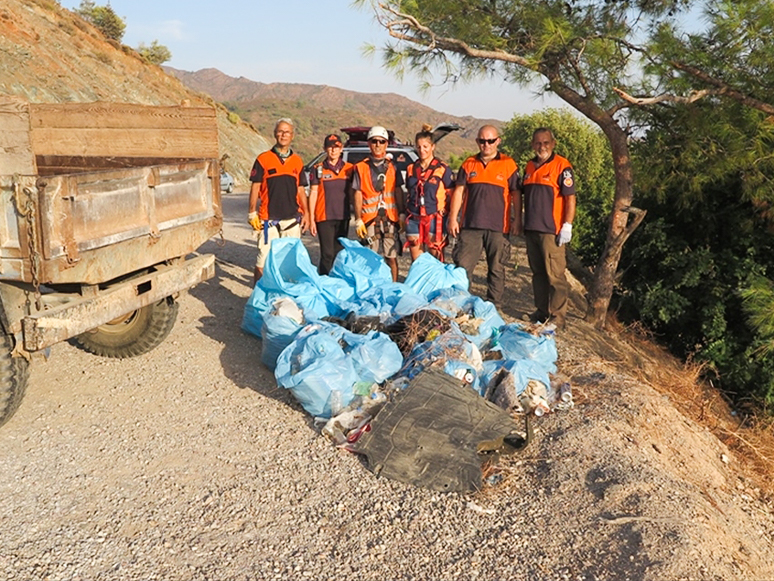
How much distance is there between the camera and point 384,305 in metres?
5.14

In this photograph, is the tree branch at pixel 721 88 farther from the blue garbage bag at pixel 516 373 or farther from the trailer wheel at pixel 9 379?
the trailer wheel at pixel 9 379

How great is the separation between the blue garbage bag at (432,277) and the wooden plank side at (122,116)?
1.94 meters

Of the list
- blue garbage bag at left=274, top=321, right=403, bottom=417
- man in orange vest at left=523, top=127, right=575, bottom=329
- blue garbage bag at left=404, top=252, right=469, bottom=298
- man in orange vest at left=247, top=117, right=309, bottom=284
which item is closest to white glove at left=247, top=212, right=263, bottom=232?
man in orange vest at left=247, top=117, right=309, bottom=284

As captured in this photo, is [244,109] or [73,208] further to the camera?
[244,109]

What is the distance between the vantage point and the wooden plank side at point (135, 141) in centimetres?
502

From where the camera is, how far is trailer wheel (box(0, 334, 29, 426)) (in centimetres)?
358

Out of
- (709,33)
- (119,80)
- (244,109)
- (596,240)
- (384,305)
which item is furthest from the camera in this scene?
(244,109)

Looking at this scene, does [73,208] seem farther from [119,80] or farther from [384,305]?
[119,80]

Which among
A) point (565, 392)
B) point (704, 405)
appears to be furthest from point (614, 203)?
point (565, 392)

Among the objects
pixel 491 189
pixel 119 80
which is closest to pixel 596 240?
pixel 491 189

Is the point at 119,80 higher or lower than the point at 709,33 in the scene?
lower

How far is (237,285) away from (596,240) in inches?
179

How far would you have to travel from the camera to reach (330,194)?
636 centimetres

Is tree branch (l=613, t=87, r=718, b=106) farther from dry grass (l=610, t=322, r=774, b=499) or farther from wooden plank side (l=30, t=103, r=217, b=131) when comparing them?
wooden plank side (l=30, t=103, r=217, b=131)
